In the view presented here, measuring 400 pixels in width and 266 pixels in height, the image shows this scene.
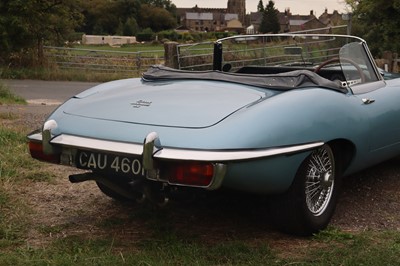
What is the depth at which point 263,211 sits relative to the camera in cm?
383

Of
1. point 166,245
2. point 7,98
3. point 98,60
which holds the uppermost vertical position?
point 166,245

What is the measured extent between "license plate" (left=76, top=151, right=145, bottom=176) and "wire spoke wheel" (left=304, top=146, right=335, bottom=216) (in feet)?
3.36

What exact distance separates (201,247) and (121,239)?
0.51 m

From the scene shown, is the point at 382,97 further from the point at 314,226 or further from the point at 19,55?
the point at 19,55

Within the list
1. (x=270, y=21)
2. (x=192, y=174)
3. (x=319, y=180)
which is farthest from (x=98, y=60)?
(x=270, y=21)

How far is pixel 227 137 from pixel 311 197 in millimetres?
855

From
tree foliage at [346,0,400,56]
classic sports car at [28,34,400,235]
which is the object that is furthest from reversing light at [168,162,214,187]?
tree foliage at [346,0,400,56]

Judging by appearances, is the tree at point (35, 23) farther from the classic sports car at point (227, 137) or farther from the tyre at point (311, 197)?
the tyre at point (311, 197)

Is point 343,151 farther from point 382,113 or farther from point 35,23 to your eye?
point 35,23

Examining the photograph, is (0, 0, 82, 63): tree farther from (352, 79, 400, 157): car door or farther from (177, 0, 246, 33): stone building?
(177, 0, 246, 33): stone building

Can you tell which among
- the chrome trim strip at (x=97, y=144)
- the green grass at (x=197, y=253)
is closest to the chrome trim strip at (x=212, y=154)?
the chrome trim strip at (x=97, y=144)

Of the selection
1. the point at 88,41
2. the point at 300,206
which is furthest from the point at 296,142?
the point at 88,41

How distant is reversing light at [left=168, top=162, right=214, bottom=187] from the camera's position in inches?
110

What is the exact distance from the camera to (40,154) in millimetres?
3365
